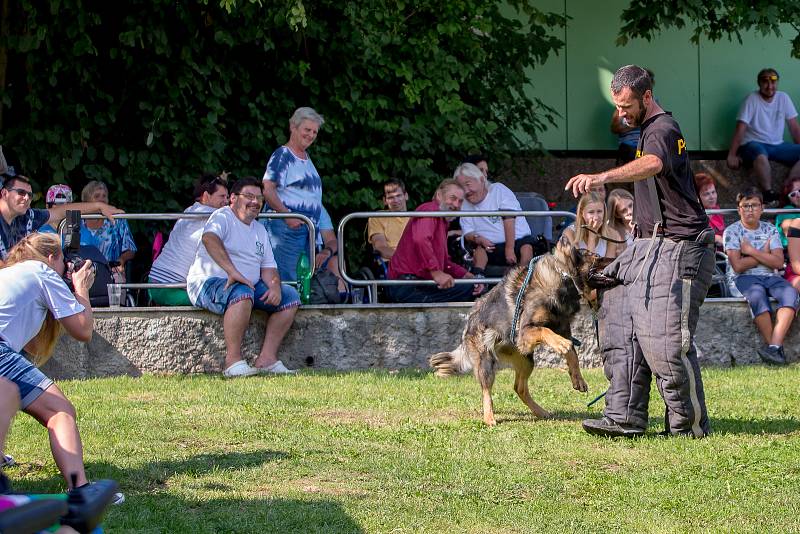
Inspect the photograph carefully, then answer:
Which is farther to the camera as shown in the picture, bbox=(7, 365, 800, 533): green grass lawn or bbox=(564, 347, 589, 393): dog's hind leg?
bbox=(564, 347, 589, 393): dog's hind leg

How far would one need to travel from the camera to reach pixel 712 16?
1370cm

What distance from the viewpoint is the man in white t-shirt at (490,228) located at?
1135 cm

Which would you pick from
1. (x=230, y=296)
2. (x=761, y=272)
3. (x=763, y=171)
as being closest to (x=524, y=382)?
(x=230, y=296)

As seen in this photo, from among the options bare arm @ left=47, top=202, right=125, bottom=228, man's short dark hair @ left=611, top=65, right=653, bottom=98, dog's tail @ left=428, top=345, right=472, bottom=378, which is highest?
man's short dark hair @ left=611, top=65, right=653, bottom=98

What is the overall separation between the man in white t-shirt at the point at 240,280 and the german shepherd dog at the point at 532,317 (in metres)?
2.68

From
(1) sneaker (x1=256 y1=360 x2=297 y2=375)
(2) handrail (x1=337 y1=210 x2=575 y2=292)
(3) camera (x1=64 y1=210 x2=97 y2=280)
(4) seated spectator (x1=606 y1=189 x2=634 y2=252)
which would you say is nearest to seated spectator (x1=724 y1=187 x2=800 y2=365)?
(4) seated spectator (x1=606 y1=189 x2=634 y2=252)

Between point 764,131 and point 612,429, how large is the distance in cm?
864

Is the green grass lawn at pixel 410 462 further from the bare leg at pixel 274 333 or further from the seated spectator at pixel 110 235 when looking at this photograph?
the seated spectator at pixel 110 235

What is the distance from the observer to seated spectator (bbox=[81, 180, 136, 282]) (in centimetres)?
1097

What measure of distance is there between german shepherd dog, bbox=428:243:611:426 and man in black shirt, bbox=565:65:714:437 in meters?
0.56

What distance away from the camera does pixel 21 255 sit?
606 cm

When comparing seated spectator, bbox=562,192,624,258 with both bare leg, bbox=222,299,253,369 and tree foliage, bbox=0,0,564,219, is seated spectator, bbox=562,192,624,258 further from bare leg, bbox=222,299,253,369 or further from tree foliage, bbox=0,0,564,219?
tree foliage, bbox=0,0,564,219

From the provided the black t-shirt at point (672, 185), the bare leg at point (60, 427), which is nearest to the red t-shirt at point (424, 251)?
the black t-shirt at point (672, 185)

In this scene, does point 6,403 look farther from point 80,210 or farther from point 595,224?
point 595,224
